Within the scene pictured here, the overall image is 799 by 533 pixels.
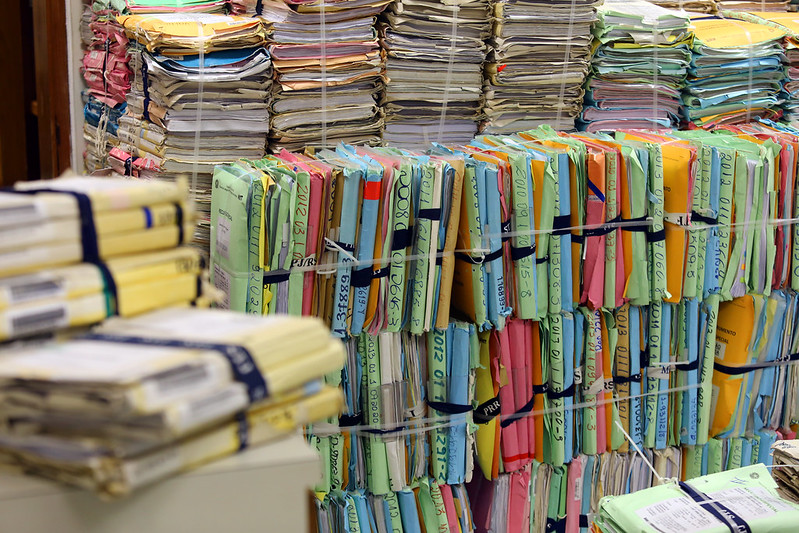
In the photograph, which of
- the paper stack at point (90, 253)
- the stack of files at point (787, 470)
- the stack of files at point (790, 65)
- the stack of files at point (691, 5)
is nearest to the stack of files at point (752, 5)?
the stack of files at point (691, 5)

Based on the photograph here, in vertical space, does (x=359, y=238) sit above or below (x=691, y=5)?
below

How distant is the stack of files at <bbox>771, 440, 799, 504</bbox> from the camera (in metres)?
2.20

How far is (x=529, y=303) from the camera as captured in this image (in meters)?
2.75

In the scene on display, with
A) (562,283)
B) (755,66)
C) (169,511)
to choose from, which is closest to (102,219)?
(169,511)

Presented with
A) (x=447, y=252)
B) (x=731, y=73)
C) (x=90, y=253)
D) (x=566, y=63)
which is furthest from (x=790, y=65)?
(x=90, y=253)

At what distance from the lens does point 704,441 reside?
3.11 meters

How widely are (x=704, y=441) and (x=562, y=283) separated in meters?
0.80

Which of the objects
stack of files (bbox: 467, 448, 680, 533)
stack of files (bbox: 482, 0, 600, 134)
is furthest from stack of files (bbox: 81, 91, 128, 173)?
stack of files (bbox: 467, 448, 680, 533)

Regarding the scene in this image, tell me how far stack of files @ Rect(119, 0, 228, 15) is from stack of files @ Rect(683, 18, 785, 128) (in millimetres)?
1705

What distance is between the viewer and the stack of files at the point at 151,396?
1093 mm

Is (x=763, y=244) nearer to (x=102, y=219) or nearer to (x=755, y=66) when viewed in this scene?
(x=755, y=66)

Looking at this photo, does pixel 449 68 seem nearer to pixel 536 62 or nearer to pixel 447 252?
pixel 536 62

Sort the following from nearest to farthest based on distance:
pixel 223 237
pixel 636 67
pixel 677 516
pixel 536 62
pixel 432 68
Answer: pixel 677 516 → pixel 223 237 → pixel 432 68 → pixel 536 62 → pixel 636 67

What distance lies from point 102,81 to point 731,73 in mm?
2384
